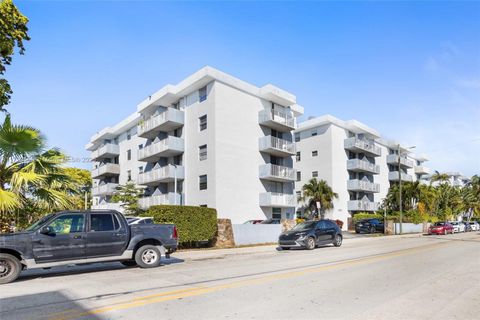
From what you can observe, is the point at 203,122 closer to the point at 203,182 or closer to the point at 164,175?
the point at 203,182

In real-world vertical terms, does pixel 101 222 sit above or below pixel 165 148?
below

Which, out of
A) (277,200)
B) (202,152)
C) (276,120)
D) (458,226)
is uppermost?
(276,120)

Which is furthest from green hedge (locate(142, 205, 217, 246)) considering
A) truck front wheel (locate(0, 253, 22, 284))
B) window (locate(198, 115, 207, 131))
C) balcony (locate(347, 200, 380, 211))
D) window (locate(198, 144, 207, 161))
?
balcony (locate(347, 200, 380, 211))

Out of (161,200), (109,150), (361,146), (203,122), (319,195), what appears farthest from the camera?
(109,150)

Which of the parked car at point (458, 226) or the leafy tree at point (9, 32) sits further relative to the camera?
the parked car at point (458, 226)

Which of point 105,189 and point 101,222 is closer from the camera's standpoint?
point 101,222

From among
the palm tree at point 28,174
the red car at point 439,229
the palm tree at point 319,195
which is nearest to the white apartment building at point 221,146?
the palm tree at point 319,195

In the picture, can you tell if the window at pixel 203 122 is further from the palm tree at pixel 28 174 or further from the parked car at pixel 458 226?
the parked car at pixel 458 226

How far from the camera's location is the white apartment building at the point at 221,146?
32562 millimetres

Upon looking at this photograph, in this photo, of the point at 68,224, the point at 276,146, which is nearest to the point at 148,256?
the point at 68,224

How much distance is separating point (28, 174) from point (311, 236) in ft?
44.5

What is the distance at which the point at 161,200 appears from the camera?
36000mm

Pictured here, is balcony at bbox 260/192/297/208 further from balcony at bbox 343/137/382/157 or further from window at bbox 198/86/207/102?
balcony at bbox 343/137/382/157

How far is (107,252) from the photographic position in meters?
11.7
